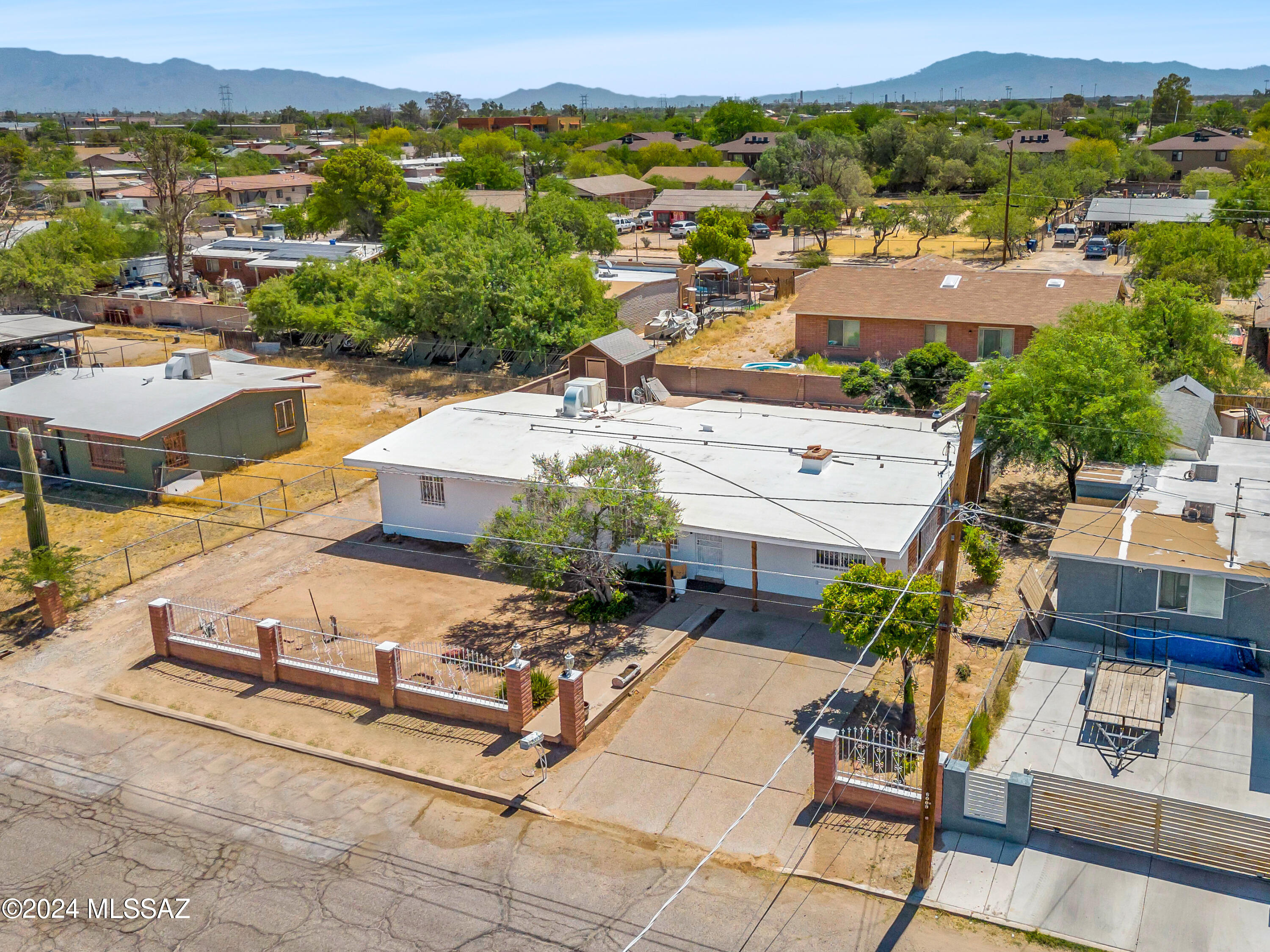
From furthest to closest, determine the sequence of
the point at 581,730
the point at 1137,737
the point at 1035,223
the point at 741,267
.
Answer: the point at 1035,223, the point at 741,267, the point at 581,730, the point at 1137,737

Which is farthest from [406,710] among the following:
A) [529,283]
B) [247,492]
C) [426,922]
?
[529,283]

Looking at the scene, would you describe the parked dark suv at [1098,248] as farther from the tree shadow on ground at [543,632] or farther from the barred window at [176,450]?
the barred window at [176,450]

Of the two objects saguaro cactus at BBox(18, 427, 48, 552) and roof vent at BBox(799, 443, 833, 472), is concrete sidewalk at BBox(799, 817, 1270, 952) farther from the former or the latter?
saguaro cactus at BBox(18, 427, 48, 552)

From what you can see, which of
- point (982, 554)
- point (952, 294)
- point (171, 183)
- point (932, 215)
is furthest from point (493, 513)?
point (932, 215)

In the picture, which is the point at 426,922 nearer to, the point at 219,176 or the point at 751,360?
the point at 751,360

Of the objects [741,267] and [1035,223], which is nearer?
[741,267]

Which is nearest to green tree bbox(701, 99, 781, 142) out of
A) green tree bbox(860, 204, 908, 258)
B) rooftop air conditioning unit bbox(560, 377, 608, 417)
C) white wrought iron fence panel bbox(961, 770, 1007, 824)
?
green tree bbox(860, 204, 908, 258)

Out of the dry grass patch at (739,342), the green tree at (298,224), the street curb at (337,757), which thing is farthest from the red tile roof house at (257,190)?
the street curb at (337,757)
